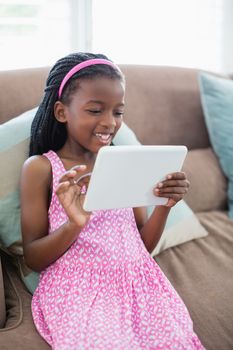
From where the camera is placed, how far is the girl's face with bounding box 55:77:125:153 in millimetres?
1283

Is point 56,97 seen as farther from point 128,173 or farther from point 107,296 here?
point 107,296

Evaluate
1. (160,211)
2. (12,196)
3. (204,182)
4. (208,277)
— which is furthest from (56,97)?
(204,182)

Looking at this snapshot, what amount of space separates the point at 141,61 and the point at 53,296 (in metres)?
1.41

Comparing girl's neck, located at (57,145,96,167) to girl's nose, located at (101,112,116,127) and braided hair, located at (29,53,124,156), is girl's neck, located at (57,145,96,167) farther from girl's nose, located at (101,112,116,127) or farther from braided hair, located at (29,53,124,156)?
girl's nose, located at (101,112,116,127)

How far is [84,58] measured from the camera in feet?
4.44

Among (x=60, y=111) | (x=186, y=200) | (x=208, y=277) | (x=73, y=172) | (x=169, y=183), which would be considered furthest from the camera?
(x=186, y=200)

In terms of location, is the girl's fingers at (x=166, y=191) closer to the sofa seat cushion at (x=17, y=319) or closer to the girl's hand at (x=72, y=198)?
the girl's hand at (x=72, y=198)

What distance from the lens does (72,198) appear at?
1.16 meters

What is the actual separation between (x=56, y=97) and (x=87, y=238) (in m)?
0.37

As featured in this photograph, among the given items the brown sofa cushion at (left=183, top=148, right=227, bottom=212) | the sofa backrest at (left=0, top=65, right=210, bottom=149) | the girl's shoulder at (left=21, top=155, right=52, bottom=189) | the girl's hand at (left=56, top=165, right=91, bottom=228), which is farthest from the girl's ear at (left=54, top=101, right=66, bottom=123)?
the brown sofa cushion at (left=183, top=148, right=227, bottom=212)

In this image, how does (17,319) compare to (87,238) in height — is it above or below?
below

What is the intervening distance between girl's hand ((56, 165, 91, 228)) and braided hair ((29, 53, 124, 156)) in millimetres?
258

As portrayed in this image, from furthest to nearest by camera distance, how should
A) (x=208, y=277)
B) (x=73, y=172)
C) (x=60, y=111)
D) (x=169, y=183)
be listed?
(x=208, y=277) < (x=60, y=111) < (x=169, y=183) < (x=73, y=172)

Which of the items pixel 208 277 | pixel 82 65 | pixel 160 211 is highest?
Result: pixel 82 65
